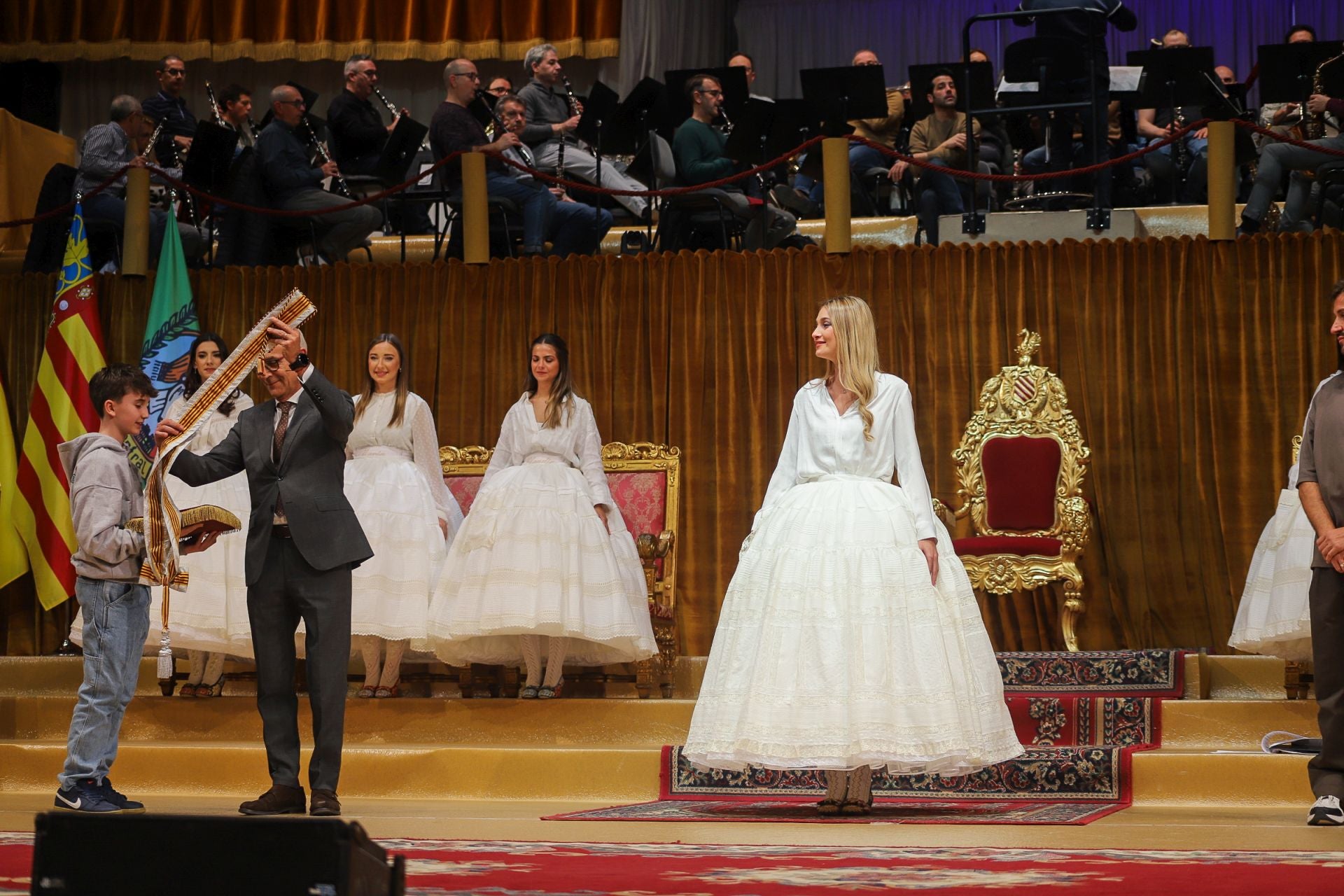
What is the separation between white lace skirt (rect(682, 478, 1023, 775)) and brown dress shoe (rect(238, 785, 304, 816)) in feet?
3.81

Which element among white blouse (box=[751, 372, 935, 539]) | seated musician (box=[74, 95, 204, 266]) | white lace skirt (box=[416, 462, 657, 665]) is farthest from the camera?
seated musician (box=[74, 95, 204, 266])

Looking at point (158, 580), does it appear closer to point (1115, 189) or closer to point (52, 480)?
point (52, 480)

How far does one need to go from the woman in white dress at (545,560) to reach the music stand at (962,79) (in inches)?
125

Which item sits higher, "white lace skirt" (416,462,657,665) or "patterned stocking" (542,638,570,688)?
"white lace skirt" (416,462,657,665)

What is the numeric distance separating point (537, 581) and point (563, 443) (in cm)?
64

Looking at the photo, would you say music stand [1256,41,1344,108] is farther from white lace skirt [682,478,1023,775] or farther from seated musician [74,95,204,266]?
seated musician [74,95,204,266]

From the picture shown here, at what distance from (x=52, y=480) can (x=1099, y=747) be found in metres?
5.44

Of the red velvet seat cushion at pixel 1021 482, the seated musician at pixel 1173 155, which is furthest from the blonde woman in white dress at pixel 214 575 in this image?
the seated musician at pixel 1173 155

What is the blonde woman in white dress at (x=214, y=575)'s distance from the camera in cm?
669

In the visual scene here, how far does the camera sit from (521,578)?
652cm

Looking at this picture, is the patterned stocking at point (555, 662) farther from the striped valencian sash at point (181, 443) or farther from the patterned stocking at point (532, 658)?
the striped valencian sash at point (181, 443)

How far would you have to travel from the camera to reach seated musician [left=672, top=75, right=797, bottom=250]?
876 cm

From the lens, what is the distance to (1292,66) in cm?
827

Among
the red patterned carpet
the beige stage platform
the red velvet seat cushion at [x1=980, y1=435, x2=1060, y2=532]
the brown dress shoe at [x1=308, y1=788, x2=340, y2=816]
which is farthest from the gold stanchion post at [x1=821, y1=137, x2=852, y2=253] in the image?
the red patterned carpet
